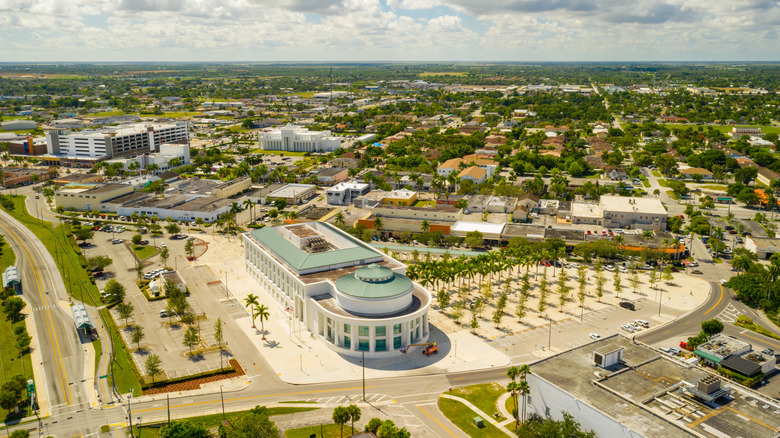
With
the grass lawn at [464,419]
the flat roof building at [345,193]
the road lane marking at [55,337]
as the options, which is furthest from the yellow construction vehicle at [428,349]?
the flat roof building at [345,193]

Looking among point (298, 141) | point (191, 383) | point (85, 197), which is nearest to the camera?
point (191, 383)

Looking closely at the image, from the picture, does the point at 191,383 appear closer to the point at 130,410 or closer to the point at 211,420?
the point at 130,410

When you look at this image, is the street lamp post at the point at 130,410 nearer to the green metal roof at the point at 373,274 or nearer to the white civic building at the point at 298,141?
the green metal roof at the point at 373,274

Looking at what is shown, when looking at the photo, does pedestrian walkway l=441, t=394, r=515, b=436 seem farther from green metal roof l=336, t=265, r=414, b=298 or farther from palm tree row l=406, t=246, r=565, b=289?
palm tree row l=406, t=246, r=565, b=289

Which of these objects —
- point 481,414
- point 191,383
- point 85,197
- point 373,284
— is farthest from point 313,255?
point 85,197

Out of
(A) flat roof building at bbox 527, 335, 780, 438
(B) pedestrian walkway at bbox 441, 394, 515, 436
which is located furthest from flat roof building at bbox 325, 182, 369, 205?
(A) flat roof building at bbox 527, 335, 780, 438

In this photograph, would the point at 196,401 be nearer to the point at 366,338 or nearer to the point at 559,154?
the point at 366,338
